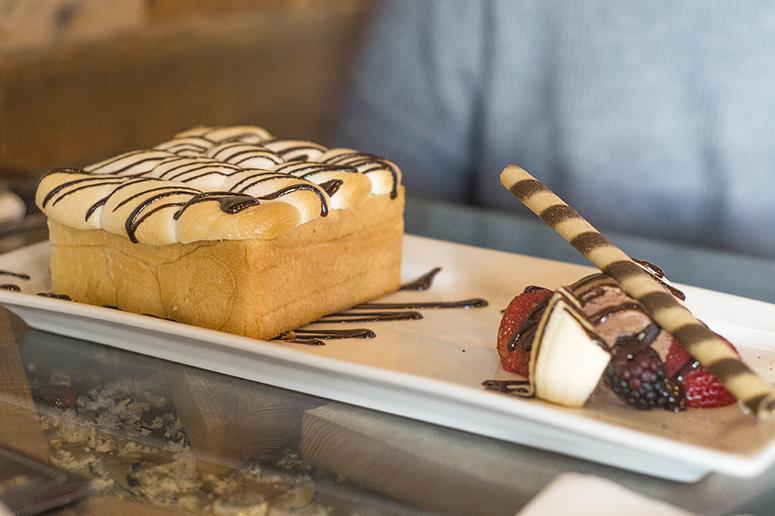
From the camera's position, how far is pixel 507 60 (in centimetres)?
231

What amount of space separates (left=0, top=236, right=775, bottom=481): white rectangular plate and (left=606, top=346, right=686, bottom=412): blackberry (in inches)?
0.5

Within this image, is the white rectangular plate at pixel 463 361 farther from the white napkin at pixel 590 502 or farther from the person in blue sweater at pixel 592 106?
the person in blue sweater at pixel 592 106

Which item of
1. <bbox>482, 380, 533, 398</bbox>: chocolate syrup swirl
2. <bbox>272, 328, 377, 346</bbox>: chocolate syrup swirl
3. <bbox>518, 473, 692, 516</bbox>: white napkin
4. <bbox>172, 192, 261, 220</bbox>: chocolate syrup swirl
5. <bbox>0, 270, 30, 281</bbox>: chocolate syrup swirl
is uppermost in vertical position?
<bbox>172, 192, 261, 220</bbox>: chocolate syrup swirl

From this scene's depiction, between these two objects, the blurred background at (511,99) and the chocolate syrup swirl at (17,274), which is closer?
the chocolate syrup swirl at (17,274)

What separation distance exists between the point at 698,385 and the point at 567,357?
12 cm

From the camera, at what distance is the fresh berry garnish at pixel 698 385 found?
3.06 feet

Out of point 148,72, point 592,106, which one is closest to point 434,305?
point 592,106

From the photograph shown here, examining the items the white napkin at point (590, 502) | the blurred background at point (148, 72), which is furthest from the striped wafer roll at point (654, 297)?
the blurred background at point (148, 72)

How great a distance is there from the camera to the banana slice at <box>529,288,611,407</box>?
93 centimetres

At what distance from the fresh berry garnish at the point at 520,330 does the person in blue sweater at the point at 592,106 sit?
104 centimetres

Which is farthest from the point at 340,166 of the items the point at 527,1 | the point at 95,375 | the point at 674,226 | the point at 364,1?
the point at 364,1

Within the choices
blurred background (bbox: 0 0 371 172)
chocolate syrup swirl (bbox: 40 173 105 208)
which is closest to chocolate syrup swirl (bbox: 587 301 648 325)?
chocolate syrup swirl (bbox: 40 173 105 208)

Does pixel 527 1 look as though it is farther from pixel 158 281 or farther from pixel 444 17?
pixel 158 281

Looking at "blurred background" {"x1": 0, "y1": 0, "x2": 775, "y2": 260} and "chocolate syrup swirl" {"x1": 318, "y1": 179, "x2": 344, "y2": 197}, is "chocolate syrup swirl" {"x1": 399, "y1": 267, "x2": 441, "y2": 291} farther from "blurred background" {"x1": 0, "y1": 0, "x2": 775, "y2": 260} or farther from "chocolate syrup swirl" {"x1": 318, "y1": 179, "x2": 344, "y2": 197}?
"blurred background" {"x1": 0, "y1": 0, "x2": 775, "y2": 260}
